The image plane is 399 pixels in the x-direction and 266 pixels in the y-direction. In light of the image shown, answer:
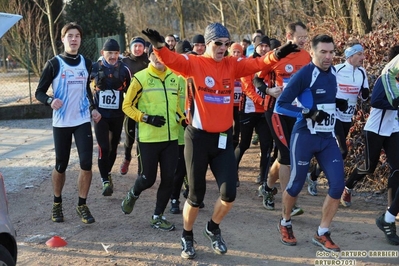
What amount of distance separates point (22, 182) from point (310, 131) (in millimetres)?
5272

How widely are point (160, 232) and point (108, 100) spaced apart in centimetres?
242

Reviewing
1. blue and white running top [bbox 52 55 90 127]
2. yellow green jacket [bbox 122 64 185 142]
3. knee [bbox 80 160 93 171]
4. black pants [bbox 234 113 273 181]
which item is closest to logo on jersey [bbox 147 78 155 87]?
yellow green jacket [bbox 122 64 185 142]

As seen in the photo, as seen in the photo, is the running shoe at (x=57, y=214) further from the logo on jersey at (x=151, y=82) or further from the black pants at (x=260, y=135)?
the black pants at (x=260, y=135)

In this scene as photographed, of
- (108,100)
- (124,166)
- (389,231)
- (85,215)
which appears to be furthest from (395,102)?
(124,166)

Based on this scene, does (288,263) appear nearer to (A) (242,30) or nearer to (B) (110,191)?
(B) (110,191)

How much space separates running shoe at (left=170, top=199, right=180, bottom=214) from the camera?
7.45m

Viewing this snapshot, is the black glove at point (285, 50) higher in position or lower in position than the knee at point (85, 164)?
higher

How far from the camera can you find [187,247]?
5.88 metres

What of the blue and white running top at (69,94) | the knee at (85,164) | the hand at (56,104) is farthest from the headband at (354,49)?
the hand at (56,104)

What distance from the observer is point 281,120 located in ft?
23.2

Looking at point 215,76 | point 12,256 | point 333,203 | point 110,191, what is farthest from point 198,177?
point 110,191

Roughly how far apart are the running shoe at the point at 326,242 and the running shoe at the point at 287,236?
9.6 inches

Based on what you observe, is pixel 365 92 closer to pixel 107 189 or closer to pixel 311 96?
pixel 311 96

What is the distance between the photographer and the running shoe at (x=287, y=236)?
621cm
